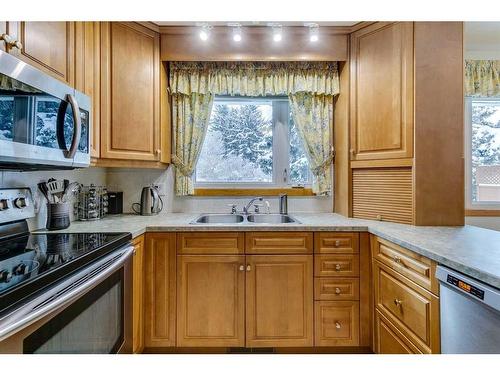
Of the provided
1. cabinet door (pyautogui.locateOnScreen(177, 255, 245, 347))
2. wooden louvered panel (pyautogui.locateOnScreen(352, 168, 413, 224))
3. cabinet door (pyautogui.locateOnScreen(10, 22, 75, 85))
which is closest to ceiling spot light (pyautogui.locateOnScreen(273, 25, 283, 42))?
wooden louvered panel (pyautogui.locateOnScreen(352, 168, 413, 224))

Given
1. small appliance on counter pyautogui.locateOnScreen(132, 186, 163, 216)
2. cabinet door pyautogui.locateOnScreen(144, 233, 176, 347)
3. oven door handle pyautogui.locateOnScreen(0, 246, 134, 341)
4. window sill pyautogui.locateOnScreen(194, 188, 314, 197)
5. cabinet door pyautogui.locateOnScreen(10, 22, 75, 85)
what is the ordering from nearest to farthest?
1. oven door handle pyautogui.locateOnScreen(0, 246, 134, 341)
2. cabinet door pyautogui.locateOnScreen(10, 22, 75, 85)
3. cabinet door pyautogui.locateOnScreen(144, 233, 176, 347)
4. small appliance on counter pyautogui.locateOnScreen(132, 186, 163, 216)
5. window sill pyautogui.locateOnScreen(194, 188, 314, 197)

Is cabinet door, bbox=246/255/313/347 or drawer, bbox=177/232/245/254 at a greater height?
drawer, bbox=177/232/245/254

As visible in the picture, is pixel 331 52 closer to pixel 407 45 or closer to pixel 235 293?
pixel 407 45

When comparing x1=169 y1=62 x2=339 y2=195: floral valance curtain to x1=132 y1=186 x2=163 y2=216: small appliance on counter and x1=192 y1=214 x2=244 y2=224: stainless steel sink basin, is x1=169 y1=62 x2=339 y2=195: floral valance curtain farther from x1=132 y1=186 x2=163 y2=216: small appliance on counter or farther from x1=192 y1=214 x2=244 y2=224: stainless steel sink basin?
x1=192 y1=214 x2=244 y2=224: stainless steel sink basin

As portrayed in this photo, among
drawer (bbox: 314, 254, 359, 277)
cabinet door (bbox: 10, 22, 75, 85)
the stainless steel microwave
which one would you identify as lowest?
drawer (bbox: 314, 254, 359, 277)

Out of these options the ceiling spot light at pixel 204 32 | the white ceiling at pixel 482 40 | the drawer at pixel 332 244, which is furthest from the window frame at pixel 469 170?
the ceiling spot light at pixel 204 32

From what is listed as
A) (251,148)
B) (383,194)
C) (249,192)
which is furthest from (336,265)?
(251,148)

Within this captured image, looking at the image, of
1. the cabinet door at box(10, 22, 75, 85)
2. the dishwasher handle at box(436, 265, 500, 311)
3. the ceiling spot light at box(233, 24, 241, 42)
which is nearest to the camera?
the dishwasher handle at box(436, 265, 500, 311)

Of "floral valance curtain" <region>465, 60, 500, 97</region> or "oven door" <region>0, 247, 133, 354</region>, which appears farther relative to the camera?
"floral valance curtain" <region>465, 60, 500, 97</region>

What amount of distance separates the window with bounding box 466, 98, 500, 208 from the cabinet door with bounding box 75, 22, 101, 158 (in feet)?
9.52

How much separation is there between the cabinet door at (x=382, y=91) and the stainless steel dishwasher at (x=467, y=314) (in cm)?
99

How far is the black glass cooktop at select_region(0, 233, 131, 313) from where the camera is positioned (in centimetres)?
79

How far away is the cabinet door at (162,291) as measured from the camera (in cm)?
182

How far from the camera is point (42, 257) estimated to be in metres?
1.07
